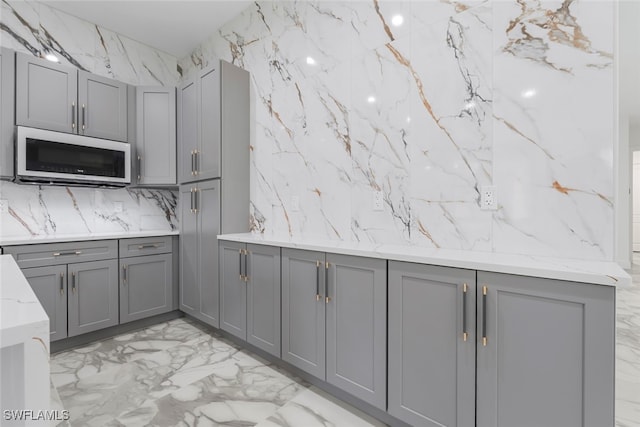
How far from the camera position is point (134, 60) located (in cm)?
364

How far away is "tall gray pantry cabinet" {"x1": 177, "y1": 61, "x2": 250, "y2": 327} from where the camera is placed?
287cm

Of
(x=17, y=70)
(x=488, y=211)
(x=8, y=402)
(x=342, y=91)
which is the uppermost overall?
(x=17, y=70)

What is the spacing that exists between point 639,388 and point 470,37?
7.81 ft

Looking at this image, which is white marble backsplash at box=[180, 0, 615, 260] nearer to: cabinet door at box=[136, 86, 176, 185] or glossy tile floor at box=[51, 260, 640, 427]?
glossy tile floor at box=[51, 260, 640, 427]

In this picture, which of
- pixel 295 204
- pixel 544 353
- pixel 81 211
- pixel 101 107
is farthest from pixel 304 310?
pixel 101 107

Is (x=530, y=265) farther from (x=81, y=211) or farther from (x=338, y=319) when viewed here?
(x=81, y=211)

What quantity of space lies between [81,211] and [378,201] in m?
3.00

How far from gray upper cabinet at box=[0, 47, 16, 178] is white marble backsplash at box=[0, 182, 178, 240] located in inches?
14.8

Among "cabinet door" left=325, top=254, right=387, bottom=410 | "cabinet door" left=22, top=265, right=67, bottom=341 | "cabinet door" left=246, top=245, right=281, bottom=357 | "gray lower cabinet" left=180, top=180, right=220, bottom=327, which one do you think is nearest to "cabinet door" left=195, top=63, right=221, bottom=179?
"gray lower cabinet" left=180, top=180, right=220, bottom=327

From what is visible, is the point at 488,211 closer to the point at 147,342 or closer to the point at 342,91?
the point at 342,91

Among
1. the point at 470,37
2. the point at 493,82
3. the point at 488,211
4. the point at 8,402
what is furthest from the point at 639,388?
the point at 8,402

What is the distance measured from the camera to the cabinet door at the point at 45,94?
8.59 feet

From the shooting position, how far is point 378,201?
84.9 inches

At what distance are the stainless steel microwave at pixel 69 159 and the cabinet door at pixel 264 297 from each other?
1725 mm
